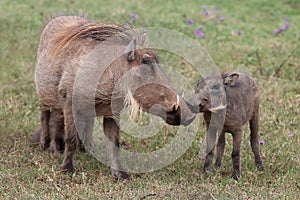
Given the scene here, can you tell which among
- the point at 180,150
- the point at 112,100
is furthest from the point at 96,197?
the point at 180,150

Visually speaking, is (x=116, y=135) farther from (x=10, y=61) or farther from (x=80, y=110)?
(x=10, y=61)

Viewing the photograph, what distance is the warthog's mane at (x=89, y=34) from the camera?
17.9 feet

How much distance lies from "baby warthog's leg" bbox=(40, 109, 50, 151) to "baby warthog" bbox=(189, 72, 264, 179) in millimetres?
1673

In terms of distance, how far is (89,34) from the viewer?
5.62m

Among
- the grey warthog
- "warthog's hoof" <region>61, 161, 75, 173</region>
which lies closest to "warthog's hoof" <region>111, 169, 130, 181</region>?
the grey warthog

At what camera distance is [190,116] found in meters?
4.98

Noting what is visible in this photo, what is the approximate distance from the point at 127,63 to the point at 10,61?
4.03m

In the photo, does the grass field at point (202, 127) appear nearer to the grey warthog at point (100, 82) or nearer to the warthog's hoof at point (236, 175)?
the warthog's hoof at point (236, 175)

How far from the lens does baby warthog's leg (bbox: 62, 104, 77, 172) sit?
5545 millimetres

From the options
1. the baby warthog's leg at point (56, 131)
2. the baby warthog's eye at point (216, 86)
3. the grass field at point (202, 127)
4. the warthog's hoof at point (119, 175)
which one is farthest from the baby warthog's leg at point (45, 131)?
the baby warthog's eye at point (216, 86)

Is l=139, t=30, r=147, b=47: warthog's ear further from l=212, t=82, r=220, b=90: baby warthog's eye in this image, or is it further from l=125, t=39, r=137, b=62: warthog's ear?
l=212, t=82, r=220, b=90: baby warthog's eye

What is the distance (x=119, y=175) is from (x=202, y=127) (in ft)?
5.40

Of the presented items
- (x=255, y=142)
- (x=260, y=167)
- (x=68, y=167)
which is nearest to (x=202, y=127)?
(x=255, y=142)

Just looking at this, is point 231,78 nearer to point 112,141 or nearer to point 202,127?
point 112,141
